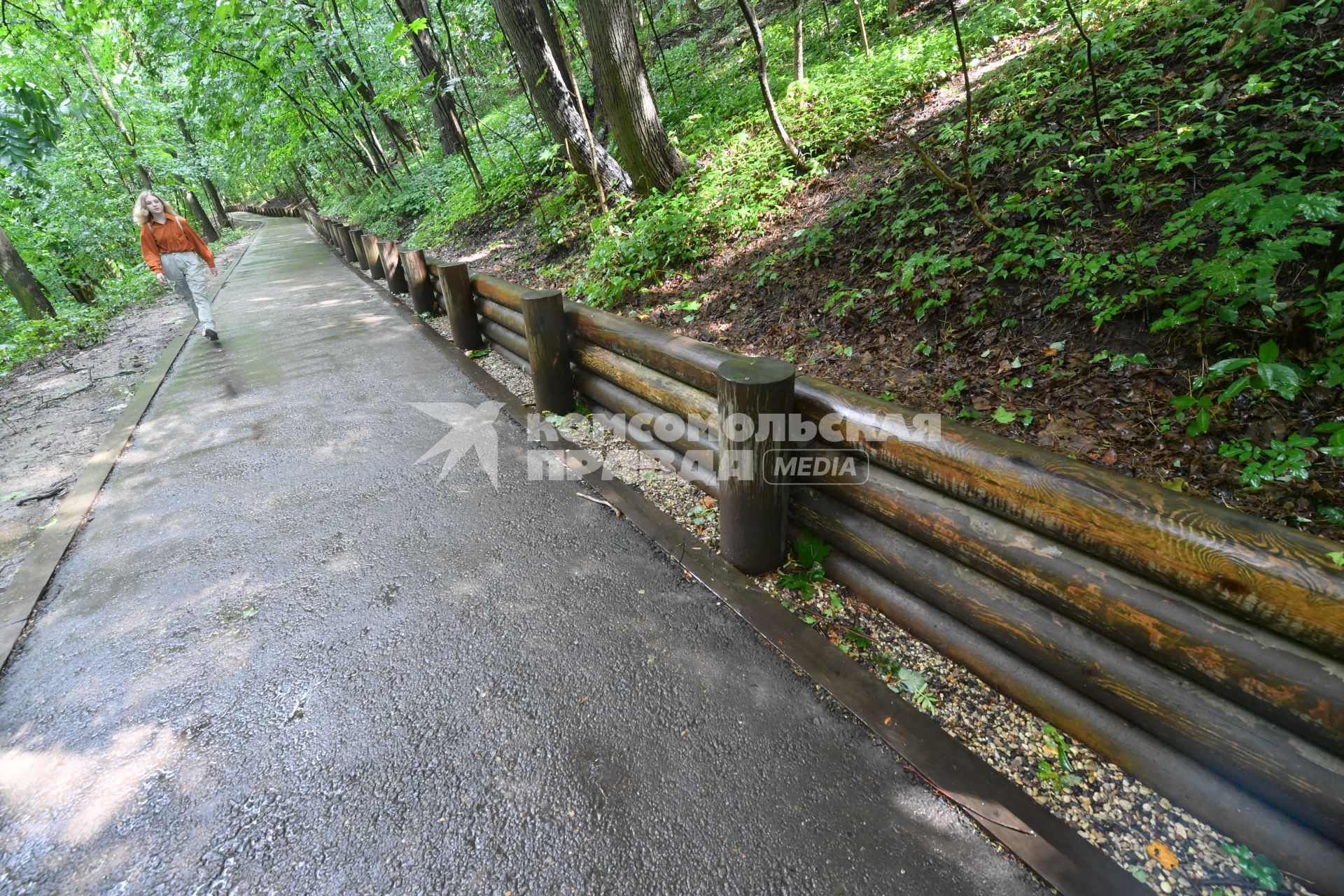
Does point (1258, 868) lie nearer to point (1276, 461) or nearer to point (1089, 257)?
point (1276, 461)

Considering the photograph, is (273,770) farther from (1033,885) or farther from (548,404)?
(548,404)

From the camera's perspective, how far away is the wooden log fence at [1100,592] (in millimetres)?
1282

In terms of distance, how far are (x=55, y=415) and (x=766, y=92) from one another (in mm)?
7290

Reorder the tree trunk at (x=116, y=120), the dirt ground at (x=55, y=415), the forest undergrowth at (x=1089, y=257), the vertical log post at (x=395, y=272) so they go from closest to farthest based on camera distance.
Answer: the forest undergrowth at (x=1089, y=257), the dirt ground at (x=55, y=415), the vertical log post at (x=395, y=272), the tree trunk at (x=116, y=120)

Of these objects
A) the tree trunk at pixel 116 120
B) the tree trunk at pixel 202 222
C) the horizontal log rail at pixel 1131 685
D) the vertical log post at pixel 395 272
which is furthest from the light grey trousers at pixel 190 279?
the tree trunk at pixel 202 222

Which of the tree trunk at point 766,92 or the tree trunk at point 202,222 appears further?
the tree trunk at point 202,222

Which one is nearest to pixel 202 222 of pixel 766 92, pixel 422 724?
pixel 766 92

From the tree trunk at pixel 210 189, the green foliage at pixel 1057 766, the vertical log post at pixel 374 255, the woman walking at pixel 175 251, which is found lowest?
the green foliage at pixel 1057 766

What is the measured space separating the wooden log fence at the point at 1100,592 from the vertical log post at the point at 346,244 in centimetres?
1260

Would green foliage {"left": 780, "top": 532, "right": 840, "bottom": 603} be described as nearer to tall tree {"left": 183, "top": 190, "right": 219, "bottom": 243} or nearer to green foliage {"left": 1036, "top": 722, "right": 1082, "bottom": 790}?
green foliage {"left": 1036, "top": 722, "right": 1082, "bottom": 790}

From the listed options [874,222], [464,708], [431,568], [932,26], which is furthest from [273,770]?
[932,26]

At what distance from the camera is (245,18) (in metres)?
9.35

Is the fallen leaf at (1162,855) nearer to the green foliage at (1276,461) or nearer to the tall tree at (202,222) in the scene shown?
the green foliage at (1276,461)

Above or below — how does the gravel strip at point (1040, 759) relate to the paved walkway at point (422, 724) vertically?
below
